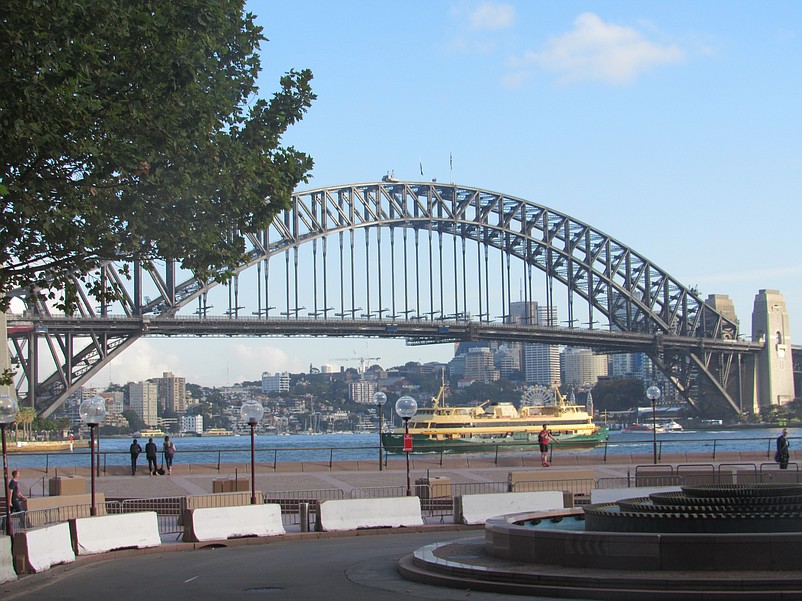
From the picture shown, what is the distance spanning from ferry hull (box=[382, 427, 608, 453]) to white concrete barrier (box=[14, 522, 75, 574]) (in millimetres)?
46685

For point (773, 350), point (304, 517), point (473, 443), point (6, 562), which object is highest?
point (773, 350)

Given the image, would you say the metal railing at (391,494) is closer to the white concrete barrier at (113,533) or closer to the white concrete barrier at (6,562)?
the white concrete barrier at (113,533)

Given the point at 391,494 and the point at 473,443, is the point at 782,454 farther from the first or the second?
the point at 473,443

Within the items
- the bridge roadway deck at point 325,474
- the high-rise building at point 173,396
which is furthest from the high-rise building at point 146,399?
the bridge roadway deck at point 325,474

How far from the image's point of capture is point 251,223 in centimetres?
1942

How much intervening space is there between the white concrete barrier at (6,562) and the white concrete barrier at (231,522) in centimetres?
446

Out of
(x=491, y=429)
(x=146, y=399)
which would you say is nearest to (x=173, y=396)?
(x=146, y=399)

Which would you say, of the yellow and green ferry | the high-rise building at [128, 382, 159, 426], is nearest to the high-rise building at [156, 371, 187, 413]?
the high-rise building at [128, 382, 159, 426]

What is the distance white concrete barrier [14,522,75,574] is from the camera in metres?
15.2

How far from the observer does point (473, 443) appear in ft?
219

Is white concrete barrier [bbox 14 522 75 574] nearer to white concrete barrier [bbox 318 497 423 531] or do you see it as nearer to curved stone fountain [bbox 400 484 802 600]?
curved stone fountain [bbox 400 484 802 600]

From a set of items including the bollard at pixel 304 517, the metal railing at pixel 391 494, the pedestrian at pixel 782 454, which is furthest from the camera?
the pedestrian at pixel 782 454

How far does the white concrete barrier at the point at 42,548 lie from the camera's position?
15.2m

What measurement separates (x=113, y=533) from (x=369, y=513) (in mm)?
4732
